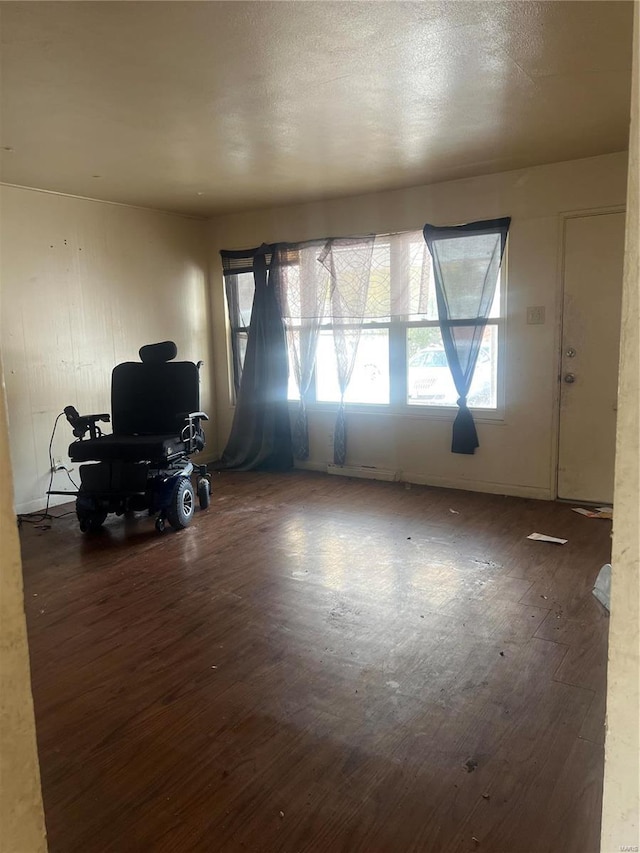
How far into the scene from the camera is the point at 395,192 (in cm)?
498

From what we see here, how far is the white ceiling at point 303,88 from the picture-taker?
7.27 ft

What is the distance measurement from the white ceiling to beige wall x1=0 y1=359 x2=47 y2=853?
6.90ft

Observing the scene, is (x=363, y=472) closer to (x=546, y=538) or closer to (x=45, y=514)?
(x=546, y=538)

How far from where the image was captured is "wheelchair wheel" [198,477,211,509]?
4539 millimetres

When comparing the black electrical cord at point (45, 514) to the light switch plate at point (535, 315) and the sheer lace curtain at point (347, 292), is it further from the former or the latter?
the light switch plate at point (535, 315)

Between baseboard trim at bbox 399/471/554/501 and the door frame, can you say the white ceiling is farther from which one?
baseboard trim at bbox 399/471/554/501

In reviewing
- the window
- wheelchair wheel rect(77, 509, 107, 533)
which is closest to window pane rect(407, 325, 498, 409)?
the window

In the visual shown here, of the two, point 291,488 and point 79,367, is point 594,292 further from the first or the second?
point 79,367

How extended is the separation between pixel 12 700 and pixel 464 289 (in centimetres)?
448

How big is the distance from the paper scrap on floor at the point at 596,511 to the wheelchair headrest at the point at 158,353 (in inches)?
124

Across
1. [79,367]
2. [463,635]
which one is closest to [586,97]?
[463,635]

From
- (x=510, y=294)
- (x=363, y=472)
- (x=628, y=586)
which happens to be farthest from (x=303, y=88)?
(x=363, y=472)

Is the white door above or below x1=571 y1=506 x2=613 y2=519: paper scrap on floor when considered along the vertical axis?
above

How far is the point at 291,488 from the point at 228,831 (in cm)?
357
